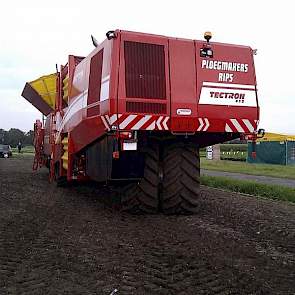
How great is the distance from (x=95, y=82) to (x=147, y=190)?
225cm

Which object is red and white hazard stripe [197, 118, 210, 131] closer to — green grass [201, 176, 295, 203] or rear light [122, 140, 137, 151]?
rear light [122, 140, 137, 151]

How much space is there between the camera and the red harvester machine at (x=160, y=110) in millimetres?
7996

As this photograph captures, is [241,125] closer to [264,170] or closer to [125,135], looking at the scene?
[125,135]

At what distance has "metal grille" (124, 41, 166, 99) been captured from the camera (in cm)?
802

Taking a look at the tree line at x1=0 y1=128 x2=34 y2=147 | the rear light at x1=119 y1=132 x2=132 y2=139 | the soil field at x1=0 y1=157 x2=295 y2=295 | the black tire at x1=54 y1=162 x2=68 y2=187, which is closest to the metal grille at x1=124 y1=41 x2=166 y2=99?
the rear light at x1=119 y1=132 x2=132 y2=139

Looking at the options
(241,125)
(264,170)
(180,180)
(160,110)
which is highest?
(160,110)

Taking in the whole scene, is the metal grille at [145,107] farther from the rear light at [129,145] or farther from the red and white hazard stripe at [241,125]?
the red and white hazard stripe at [241,125]

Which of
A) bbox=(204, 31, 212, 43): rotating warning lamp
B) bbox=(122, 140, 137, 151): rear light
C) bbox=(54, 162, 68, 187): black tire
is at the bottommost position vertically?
bbox=(54, 162, 68, 187): black tire

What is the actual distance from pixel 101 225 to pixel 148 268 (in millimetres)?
2740

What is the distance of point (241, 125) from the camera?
872 centimetres

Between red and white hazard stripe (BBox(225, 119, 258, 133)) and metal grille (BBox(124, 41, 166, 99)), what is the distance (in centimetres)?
135

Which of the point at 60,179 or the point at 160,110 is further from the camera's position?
the point at 60,179

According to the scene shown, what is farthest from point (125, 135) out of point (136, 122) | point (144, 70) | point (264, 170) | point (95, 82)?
point (264, 170)

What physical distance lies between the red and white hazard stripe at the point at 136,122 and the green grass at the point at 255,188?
560cm
